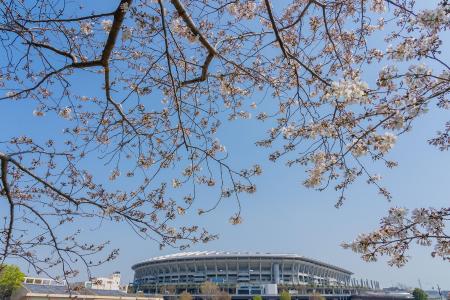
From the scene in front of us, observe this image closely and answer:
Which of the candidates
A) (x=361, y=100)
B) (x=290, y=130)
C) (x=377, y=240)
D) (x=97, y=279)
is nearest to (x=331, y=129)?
(x=290, y=130)

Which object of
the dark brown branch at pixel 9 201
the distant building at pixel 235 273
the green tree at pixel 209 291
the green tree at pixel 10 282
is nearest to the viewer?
the dark brown branch at pixel 9 201

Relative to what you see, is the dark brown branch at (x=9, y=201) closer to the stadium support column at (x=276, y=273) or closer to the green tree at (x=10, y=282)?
the green tree at (x=10, y=282)

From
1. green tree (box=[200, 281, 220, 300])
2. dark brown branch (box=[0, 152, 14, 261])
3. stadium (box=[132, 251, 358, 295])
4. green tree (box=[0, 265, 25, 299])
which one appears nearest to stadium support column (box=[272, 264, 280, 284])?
stadium (box=[132, 251, 358, 295])

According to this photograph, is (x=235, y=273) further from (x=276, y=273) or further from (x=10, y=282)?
(x=10, y=282)

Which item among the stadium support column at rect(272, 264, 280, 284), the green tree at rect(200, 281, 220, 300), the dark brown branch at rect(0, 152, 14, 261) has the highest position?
the stadium support column at rect(272, 264, 280, 284)

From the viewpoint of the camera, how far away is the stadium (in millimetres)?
71125

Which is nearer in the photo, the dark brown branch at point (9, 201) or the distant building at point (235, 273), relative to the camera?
the dark brown branch at point (9, 201)

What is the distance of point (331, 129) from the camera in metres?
3.44

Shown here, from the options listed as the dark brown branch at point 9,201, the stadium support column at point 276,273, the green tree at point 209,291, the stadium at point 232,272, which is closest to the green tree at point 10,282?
the green tree at point 209,291

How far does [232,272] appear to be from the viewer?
75.1 m

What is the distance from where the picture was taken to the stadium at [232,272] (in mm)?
71125

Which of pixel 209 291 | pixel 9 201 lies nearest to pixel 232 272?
pixel 209 291

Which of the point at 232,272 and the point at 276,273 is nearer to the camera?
the point at 276,273

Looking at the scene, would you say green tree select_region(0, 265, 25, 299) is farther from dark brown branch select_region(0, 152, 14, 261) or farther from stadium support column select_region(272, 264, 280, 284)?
stadium support column select_region(272, 264, 280, 284)
